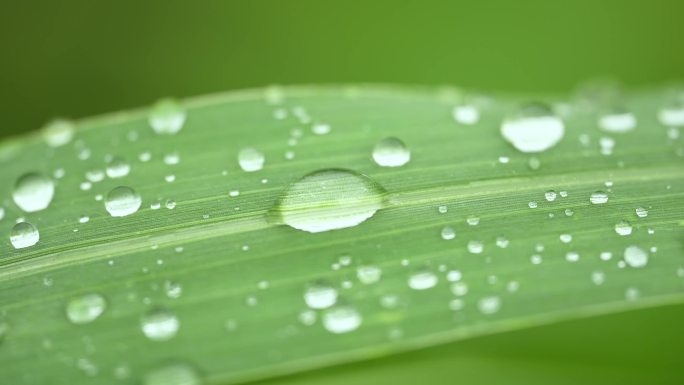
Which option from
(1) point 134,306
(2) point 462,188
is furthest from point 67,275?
(2) point 462,188

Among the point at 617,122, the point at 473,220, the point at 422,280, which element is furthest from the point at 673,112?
the point at 422,280

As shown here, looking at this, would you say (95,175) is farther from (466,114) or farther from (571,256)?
(571,256)

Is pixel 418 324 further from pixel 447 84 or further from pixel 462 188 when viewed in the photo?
pixel 447 84

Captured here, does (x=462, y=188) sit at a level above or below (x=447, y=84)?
below

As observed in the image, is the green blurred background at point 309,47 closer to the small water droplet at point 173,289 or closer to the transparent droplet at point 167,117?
the transparent droplet at point 167,117

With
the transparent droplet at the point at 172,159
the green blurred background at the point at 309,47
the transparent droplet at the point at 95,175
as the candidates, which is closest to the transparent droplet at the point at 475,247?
the transparent droplet at the point at 172,159

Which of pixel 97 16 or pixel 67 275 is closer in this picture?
pixel 67 275
